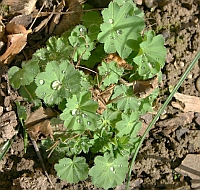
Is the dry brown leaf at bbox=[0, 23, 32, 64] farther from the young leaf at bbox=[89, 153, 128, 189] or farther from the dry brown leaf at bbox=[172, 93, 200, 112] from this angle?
the dry brown leaf at bbox=[172, 93, 200, 112]

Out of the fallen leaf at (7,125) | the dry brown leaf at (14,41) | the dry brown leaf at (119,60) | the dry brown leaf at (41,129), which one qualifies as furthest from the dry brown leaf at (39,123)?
the dry brown leaf at (119,60)

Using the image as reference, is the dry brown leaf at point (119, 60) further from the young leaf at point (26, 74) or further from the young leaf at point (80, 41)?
the young leaf at point (26, 74)

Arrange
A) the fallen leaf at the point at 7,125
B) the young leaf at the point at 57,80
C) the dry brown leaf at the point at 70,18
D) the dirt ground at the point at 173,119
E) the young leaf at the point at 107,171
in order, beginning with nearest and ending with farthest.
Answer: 1. the young leaf at the point at 57,80
2. the young leaf at the point at 107,171
3. the fallen leaf at the point at 7,125
4. the dry brown leaf at the point at 70,18
5. the dirt ground at the point at 173,119

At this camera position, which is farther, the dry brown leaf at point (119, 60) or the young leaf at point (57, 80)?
the dry brown leaf at point (119, 60)

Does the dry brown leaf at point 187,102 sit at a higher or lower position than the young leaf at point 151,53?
lower

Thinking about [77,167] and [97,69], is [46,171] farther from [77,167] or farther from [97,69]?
[97,69]

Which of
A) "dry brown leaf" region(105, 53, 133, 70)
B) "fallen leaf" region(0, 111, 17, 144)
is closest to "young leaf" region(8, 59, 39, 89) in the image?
"fallen leaf" region(0, 111, 17, 144)

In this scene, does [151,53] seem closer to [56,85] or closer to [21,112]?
[56,85]
